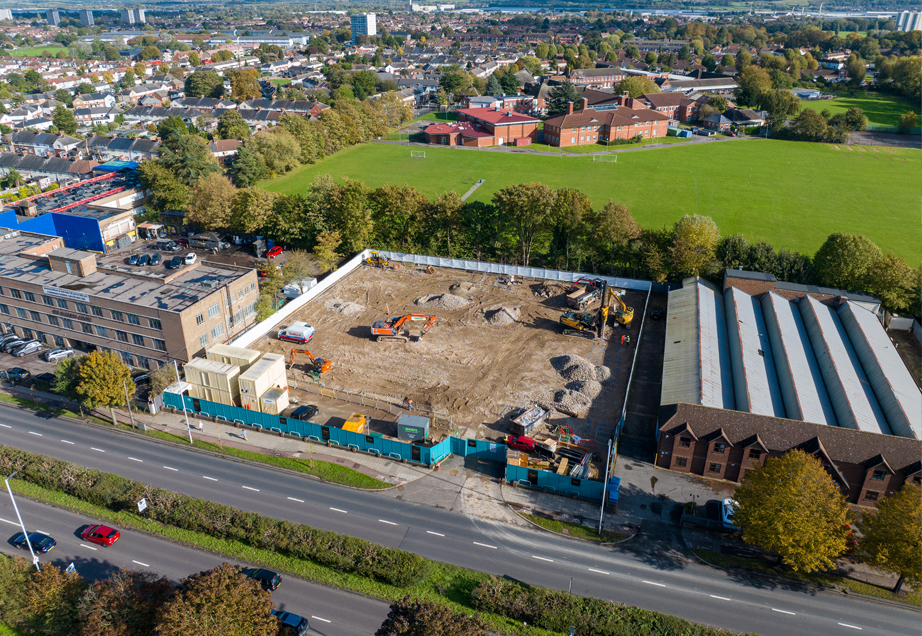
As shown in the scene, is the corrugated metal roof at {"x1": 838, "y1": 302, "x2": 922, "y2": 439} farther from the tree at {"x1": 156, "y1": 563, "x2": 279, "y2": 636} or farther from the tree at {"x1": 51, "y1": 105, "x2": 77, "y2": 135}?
the tree at {"x1": 51, "y1": 105, "x2": 77, "y2": 135}

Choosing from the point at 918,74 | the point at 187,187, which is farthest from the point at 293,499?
the point at 918,74

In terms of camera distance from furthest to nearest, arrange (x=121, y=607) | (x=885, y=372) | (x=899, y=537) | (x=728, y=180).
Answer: (x=728, y=180) → (x=885, y=372) → (x=899, y=537) → (x=121, y=607)

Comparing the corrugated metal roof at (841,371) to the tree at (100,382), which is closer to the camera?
the corrugated metal roof at (841,371)

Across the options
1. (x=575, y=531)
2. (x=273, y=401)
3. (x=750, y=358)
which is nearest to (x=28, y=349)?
(x=273, y=401)

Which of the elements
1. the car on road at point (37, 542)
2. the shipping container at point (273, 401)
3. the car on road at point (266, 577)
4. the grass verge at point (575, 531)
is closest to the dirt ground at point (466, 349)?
the shipping container at point (273, 401)

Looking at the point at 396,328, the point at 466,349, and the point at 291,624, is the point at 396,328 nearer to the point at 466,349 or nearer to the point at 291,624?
the point at 466,349

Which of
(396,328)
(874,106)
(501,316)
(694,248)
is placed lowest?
(501,316)

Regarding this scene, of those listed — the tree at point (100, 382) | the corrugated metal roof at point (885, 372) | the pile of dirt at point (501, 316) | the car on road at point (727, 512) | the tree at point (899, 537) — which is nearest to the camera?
the tree at point (899, 537)

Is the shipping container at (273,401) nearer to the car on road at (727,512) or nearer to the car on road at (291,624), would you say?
the car on road at (291,624)
